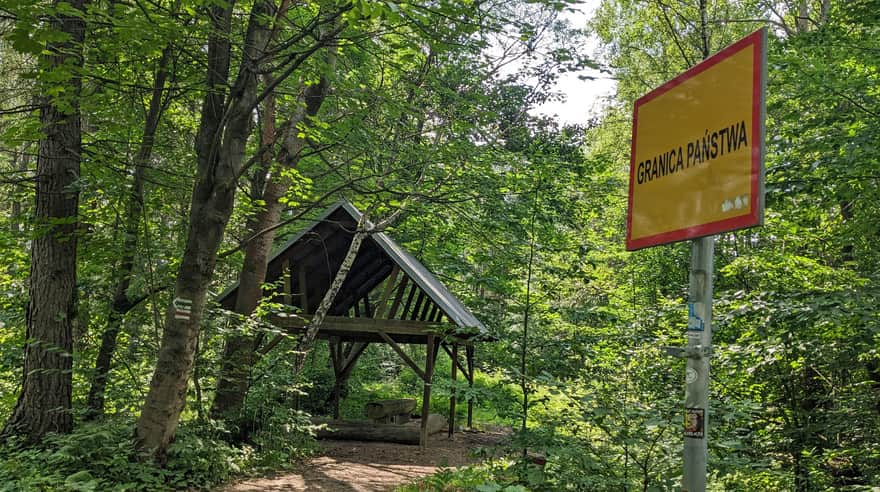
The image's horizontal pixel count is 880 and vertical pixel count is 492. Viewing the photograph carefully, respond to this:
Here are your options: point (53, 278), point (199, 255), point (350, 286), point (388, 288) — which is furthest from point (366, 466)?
point (53, 278)

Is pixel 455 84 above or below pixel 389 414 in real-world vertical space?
above

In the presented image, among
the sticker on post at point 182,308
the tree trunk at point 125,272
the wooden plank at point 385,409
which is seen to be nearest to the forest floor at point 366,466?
the wooden plank at point 385,409

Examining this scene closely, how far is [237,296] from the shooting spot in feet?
32.9

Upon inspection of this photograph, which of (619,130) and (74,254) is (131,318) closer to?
(74,254)

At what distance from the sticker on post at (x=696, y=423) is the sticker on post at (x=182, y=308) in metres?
5.19

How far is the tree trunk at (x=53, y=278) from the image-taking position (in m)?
6.77

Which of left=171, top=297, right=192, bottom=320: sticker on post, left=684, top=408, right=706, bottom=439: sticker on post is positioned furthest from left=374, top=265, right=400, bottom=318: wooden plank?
left=684, top=408, right=706, bottom=439: sticker on post

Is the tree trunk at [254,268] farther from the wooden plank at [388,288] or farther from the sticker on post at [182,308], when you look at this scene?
the sticker on post at [182,308]

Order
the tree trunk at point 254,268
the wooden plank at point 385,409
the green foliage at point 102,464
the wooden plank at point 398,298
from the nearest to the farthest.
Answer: the green foliage at point 102,464, the tree trunk at point 254,268, the wooden plank at point 398,298, the wooden plank at point 385,409

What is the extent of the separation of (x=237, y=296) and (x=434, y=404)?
9.44 metres

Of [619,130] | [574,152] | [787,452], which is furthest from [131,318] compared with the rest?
[619,130]

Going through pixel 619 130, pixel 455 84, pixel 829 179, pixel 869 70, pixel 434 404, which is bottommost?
pixel 434 404

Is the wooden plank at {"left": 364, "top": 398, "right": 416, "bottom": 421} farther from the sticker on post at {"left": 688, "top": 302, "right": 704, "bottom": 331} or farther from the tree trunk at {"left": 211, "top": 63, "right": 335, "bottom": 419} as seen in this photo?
the sticker on post at {"left": 688, "top": 302, "right": 704, "bottom": 331}

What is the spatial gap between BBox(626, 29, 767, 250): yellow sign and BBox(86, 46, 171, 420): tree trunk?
6248 millimetres
